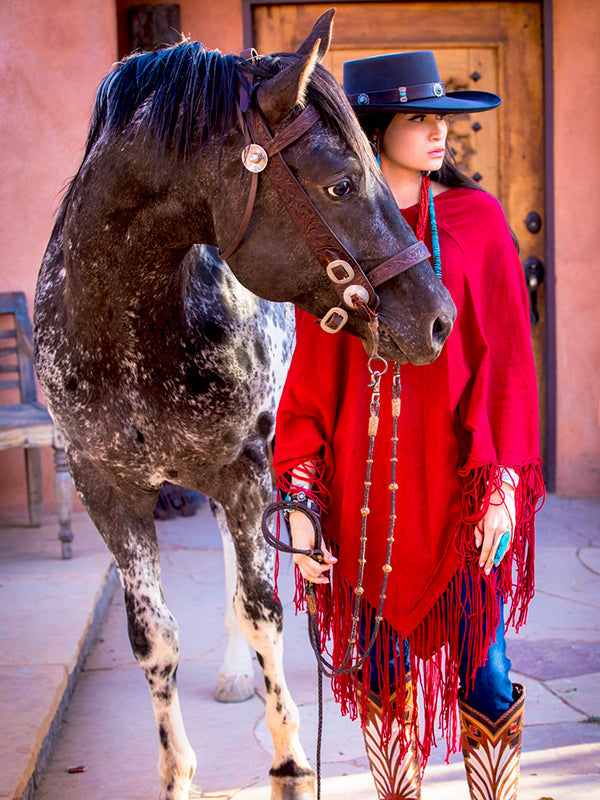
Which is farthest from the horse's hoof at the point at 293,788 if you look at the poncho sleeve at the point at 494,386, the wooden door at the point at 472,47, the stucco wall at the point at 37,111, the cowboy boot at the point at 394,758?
the wooden door at the point at 472,47

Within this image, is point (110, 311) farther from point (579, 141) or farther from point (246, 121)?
point (579, 141)

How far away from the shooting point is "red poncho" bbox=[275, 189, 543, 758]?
1.49m

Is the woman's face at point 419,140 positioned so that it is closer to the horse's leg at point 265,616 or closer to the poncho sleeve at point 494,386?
the poncho sleeve at point 494,386

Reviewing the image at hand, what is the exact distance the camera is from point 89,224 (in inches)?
68.0

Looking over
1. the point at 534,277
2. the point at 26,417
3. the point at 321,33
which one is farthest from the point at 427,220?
the point at 534,277

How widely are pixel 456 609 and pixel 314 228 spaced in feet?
2.43

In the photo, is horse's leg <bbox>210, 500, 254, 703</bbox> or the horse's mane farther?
horse's leg <bbox>210, 500, 254, 703</bbox>

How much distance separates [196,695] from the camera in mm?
2773

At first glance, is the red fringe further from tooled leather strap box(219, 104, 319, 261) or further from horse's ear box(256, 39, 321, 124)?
horse's ear box(256, 39, 321, 124)

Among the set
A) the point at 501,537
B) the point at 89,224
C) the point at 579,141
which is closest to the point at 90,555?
the point at 89,224

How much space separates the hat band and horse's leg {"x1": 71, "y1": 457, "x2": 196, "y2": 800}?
1.10 meters

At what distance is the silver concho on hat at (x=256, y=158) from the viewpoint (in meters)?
1.43

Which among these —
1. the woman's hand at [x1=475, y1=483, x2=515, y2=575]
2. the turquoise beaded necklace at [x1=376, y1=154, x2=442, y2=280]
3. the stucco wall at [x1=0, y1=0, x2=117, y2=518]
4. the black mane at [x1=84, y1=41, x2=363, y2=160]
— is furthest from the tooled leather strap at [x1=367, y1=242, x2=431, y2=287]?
the stucco wall at [x1=0, y1=0, x2=117, y2=518]

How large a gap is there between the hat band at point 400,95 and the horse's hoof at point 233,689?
1923 millimetres
